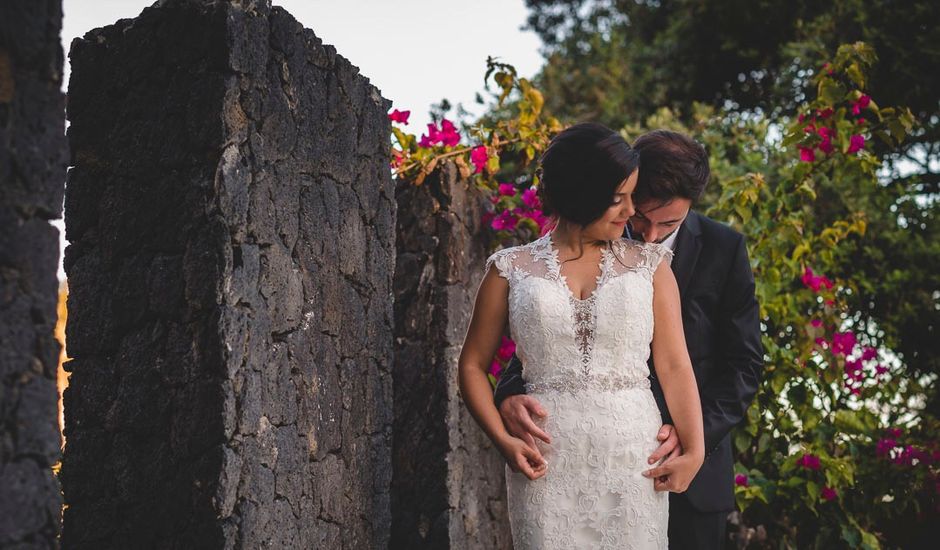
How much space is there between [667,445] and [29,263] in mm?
1683

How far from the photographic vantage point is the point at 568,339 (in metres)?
2.60

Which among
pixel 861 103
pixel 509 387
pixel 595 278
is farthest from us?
pixel 861 103

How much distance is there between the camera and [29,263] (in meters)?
1.46

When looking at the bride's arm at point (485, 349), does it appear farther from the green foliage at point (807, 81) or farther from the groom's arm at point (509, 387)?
the green foliage at point (807, 81)

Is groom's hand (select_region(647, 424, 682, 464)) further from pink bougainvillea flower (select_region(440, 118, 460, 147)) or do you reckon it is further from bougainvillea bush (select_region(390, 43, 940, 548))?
pink bougainvillea flower (select_region(440, 118, 460, 147))

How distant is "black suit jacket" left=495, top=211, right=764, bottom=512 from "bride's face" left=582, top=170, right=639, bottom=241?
50cm

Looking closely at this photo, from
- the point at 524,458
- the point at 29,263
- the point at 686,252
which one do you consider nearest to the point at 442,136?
the point at 686,252

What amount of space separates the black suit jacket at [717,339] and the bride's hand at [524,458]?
0.29m

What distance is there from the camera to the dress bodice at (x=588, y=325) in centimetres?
257

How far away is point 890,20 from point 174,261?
257 inches

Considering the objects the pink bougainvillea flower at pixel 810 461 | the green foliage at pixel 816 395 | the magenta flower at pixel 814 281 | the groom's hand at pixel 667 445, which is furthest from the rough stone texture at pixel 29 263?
the magenta flower at pixel 814 281

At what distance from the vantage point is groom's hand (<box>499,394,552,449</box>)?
102 inches

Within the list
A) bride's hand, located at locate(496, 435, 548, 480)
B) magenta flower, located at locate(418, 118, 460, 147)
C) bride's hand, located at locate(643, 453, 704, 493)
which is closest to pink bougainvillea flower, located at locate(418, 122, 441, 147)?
magenta flower, located at locate(418, 118, 460, 147)

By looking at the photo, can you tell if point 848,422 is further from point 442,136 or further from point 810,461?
point 442,136
